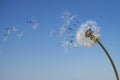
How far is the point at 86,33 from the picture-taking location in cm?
2861

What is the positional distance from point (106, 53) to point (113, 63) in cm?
123

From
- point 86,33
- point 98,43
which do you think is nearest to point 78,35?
point 86,33

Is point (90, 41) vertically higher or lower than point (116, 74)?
higher

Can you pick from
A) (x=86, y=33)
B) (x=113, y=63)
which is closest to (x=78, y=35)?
(x=86, y=33)

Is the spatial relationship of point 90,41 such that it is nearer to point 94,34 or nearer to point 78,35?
point 94,34

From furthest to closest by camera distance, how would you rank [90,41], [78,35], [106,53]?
1. [78,35]
2. [90,41]
3. [106,53]

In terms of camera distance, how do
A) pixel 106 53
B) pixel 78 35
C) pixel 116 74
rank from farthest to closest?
1. pixel 78 35
2. pixel 106 53
3. pixel 116 74

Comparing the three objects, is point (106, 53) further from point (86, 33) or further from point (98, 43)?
point (86, 33)

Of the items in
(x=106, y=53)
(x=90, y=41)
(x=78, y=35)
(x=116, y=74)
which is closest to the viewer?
(x=116, y=74)

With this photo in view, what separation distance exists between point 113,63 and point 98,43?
2274mm

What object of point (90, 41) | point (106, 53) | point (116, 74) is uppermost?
point (90, 41)

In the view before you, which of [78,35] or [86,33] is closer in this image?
[86,33]

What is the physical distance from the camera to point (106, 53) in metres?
26.5

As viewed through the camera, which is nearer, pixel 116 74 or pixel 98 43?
pixel 116 74
